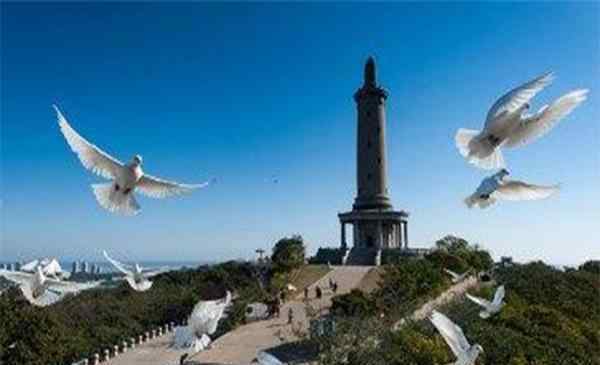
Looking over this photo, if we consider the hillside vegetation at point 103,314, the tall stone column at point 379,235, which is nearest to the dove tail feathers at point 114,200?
the hillside vegetation at point 103,314

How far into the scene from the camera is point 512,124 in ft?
20.4

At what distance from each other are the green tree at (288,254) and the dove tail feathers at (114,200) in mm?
38867

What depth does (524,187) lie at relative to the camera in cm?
666

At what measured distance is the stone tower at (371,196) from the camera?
5691cm

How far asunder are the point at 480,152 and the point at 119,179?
11.9 ft

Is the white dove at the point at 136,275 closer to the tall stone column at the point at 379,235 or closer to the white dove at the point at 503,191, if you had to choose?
the white dove at the point at 503,191

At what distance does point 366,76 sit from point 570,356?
139 ft

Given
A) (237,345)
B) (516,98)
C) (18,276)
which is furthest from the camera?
(237,345)

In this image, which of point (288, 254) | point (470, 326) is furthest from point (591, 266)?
point (470, 326)

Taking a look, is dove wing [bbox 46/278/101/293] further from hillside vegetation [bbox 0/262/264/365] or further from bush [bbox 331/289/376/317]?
bush [bbox 331/289/376/317]

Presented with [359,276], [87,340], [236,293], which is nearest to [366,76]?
[359,276]

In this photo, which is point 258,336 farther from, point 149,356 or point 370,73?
point 370,73

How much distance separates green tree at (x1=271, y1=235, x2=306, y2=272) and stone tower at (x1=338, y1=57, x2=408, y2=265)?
700 cm

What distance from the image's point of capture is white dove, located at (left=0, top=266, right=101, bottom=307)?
23.7ft
